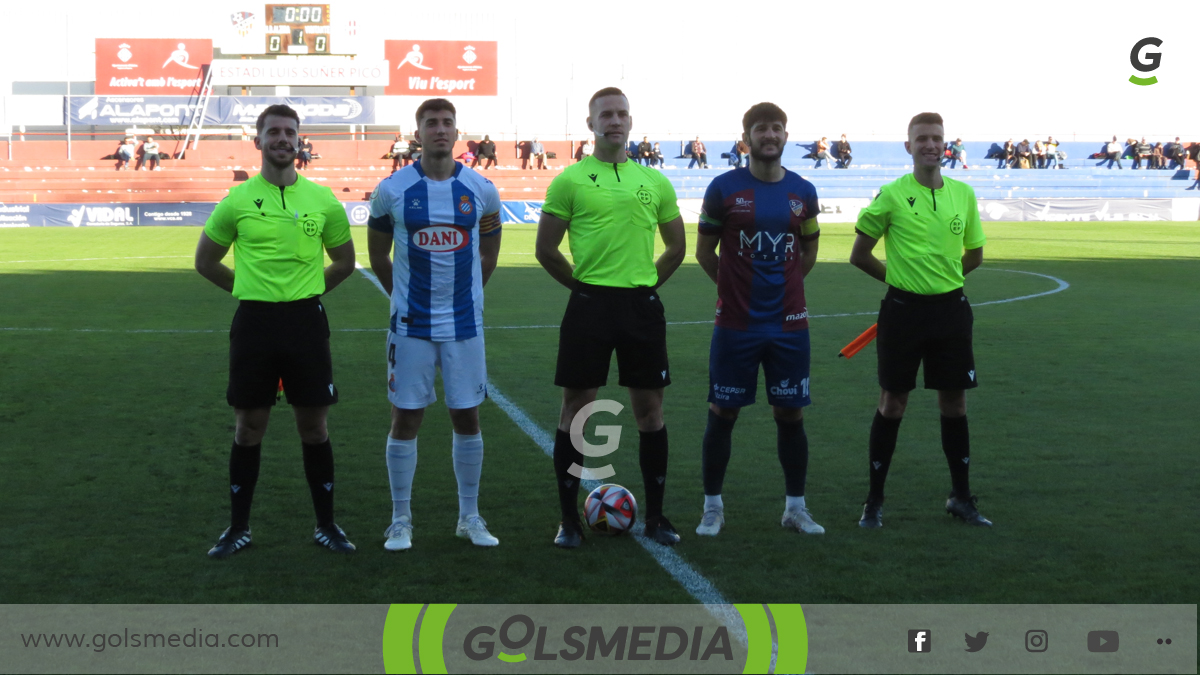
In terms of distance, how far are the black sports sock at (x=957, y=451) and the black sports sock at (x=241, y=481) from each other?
328 centimetres

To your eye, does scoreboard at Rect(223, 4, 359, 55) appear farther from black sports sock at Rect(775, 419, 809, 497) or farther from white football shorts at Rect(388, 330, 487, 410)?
black sports sock at Rect(775, 419, 809, 497)

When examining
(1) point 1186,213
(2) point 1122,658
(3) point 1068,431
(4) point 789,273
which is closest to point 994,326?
(3) point 1068,431

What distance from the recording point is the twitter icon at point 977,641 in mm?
3963

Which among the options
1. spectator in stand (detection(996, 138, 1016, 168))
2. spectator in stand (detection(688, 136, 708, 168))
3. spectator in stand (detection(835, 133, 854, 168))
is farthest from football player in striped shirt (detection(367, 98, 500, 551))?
spectator in stand (detection(996, 138, 1016, 168))

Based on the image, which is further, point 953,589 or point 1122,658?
point 953,589

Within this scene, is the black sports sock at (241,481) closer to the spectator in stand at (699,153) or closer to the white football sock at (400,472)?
the white football sock at (400,472)

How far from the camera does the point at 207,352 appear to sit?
36.0 ft

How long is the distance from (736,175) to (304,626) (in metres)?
2.75

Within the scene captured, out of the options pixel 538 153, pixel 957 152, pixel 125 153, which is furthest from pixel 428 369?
pixel 957 152

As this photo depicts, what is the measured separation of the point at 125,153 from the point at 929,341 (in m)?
43.4

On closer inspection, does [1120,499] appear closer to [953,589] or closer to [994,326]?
[953,589]

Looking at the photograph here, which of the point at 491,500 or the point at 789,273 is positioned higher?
the point at 789,273

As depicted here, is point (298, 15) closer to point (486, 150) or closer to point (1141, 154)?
point (486, 150)

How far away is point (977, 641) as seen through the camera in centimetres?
401
